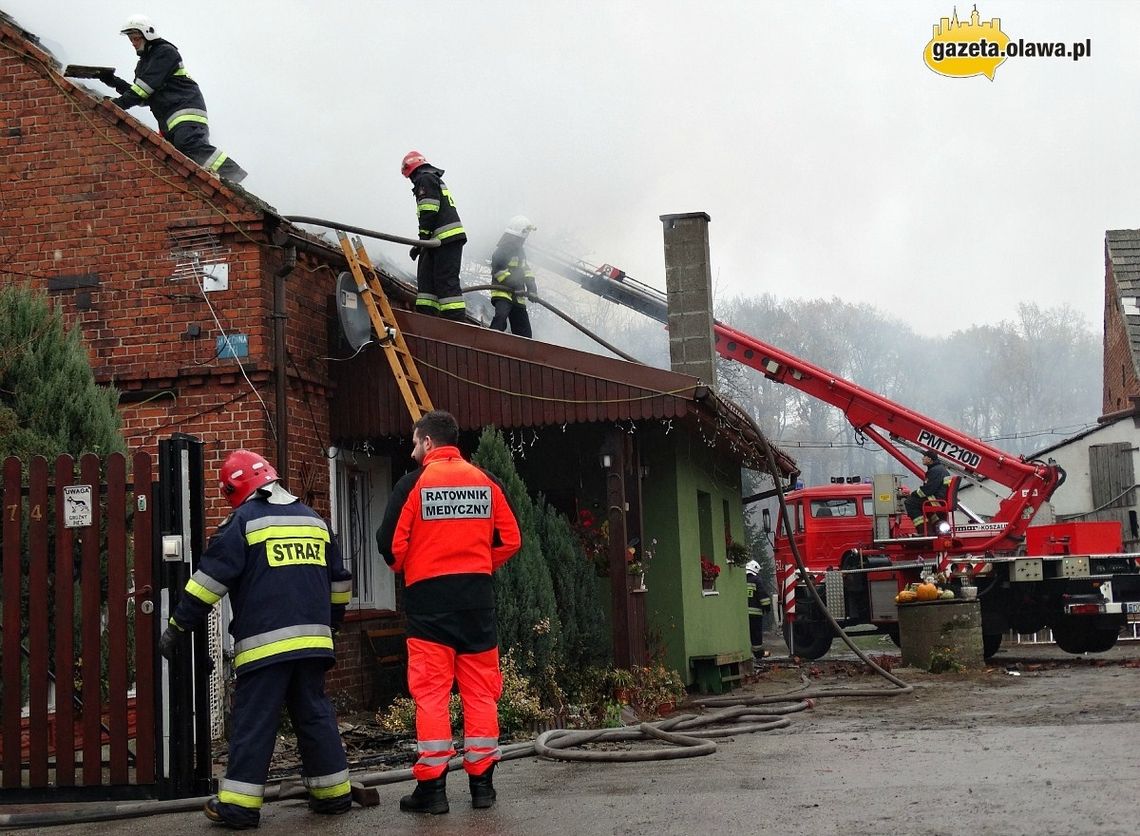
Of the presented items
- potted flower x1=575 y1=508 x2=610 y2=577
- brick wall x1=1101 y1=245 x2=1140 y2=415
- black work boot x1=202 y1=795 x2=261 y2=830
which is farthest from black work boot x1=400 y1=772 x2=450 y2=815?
brick wall x1=1101 y1=245 x2=1140 y2=415

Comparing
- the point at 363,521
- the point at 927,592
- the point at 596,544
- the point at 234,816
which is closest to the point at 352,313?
the point at 363,521

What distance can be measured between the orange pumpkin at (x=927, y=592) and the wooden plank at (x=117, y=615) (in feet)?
36.9

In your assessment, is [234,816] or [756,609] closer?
[234,816]

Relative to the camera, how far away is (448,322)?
12266 millimetres

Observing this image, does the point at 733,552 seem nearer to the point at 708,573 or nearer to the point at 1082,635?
the point at 708,573

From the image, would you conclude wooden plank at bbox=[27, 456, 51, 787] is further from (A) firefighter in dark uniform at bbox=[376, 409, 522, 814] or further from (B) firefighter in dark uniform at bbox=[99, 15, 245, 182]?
(B) firefighter in dark uniform at bbox=[99, 15, 245, 182]

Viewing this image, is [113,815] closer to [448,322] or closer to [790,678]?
[448,322]

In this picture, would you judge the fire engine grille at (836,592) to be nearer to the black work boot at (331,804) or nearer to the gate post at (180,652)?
Result: the gate post at (180,652)

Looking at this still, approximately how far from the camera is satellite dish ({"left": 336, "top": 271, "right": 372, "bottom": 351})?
11781 millimetres

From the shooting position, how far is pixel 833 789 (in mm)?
6191

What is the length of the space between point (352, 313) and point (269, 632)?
6.10m

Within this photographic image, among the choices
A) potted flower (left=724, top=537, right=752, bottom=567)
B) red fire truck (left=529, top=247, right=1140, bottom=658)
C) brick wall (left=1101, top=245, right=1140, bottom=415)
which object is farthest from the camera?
brick wall (left=1101, top=245, right=1140, bottom=415)

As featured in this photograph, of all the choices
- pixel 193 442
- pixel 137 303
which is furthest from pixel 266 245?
pixel 193 442

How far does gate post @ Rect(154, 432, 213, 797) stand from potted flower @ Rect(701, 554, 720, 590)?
29.7ft
